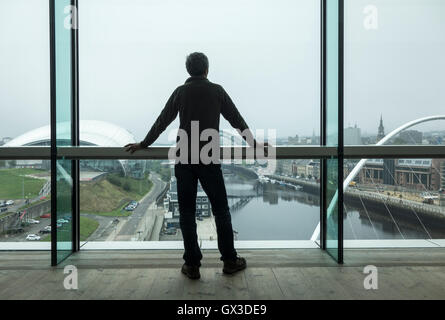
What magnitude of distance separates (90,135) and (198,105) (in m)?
1.13

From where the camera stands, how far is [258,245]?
9.14 feet

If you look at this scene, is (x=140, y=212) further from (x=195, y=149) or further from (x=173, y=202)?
(x=195, y=149)

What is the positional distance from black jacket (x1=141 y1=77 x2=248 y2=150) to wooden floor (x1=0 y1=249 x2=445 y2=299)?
3.16 feet

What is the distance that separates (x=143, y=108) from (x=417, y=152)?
2.23m

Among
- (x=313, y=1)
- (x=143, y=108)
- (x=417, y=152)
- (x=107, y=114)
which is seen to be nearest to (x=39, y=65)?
(x=107, y=114)

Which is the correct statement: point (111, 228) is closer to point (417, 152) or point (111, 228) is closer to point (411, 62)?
point (417, 152)

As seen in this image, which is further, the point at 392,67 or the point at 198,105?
the point at 392,67

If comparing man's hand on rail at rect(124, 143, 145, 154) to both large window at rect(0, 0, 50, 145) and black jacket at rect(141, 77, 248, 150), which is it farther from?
large window at rect(0, 0, 50, 145)

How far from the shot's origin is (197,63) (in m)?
2.09

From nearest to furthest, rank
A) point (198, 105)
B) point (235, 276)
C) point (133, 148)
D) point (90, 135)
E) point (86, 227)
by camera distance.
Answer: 1. point (198, 105)
2. point (235, 276)
3. point (133, 148)
4. point (90, 135)
5. point (86, 227)

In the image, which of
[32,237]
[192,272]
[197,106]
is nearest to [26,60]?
[32,237]

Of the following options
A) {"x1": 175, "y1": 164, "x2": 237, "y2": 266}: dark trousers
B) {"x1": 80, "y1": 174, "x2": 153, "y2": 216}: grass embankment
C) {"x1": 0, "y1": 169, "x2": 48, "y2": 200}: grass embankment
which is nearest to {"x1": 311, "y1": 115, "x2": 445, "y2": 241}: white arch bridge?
{"x1": 175, "y1": 164, "x2": 237, "y2": 266}: dark trousers

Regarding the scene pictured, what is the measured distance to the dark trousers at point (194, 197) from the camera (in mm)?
2092
